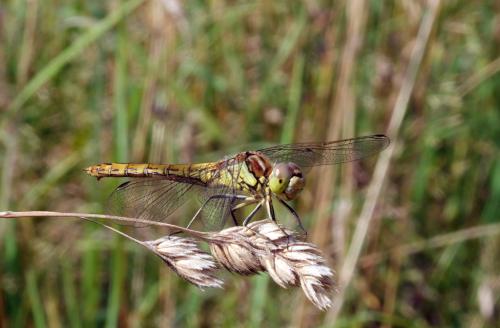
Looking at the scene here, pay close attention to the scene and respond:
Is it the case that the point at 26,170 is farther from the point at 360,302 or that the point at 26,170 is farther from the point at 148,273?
the point at 360,302

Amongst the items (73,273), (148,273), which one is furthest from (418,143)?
(73,273)

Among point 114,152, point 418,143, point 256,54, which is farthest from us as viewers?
point 256,54

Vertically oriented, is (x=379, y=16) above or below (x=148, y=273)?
above

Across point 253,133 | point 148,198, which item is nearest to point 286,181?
point 148,198

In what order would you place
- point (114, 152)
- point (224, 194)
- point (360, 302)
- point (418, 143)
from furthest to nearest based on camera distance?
point (418, 143) < point (360, 302) < point (114, 152) < point (224, 194)

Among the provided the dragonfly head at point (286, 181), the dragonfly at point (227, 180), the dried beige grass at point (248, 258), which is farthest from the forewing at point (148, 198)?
the dried beige grass at point (248, 258)

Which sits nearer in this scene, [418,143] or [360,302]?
[360,302]
